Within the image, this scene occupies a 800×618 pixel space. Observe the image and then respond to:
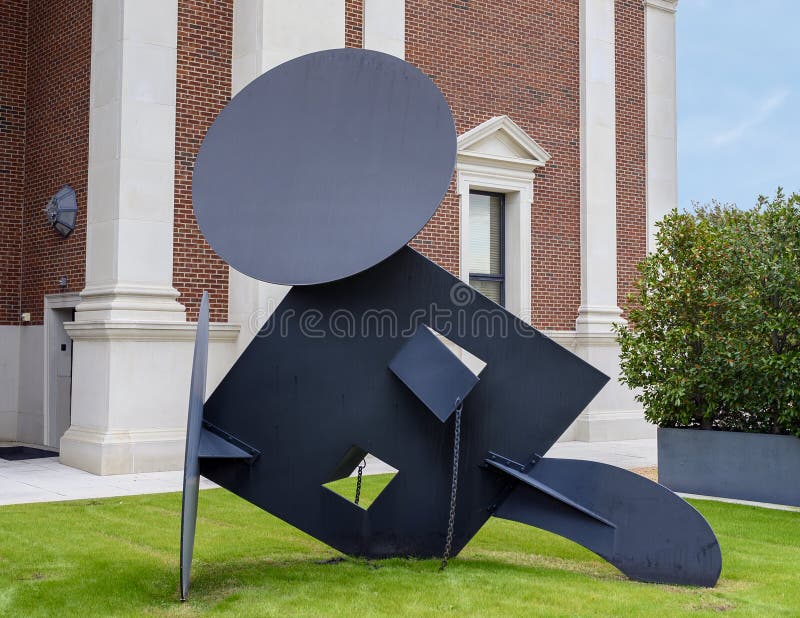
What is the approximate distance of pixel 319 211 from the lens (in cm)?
595

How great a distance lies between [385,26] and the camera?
550 inches

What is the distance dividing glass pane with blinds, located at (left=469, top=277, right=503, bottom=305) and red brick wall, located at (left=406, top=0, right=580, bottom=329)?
21.4 inches

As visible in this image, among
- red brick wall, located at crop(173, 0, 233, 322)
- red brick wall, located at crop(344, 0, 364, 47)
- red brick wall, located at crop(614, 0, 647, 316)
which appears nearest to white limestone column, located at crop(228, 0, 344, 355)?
red brick wall, located at crop(173, 0, 233, 322)

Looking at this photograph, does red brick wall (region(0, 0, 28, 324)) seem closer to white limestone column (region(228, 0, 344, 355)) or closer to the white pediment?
white limestone column (region(228, 0, 344, 355))

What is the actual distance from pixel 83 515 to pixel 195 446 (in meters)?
3.80

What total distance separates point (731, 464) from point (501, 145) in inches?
272

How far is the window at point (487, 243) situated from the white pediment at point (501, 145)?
26.7 inches

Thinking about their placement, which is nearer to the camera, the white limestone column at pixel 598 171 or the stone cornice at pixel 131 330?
the stone cornice at pixel 131 330

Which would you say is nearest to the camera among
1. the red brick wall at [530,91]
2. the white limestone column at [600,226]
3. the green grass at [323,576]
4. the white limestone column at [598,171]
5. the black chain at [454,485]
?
the green grass at [323,576]

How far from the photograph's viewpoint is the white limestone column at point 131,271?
37.1ft

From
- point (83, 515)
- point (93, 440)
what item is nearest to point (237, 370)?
point (83, 515)

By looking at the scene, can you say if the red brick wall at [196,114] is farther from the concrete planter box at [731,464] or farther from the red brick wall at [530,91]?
the concrete planter box at [731,464]

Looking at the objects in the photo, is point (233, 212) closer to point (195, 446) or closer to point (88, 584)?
point (195, 446)

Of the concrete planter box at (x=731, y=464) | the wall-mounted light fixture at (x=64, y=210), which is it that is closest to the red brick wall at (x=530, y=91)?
the wall-mounted light fixture at (x=64, y=210)
